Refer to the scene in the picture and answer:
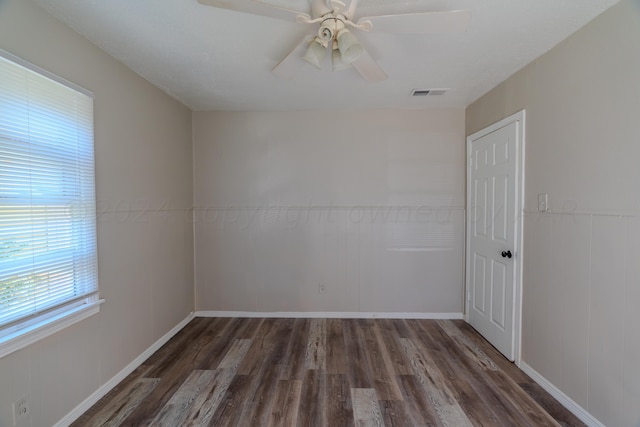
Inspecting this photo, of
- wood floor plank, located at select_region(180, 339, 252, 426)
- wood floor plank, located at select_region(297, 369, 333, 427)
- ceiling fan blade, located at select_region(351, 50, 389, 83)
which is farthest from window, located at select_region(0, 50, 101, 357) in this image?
ceiling fan blade, located at select_region(351, 50, 389, 83)

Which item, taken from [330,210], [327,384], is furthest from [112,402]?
[330,210]

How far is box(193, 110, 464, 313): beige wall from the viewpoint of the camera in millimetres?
3344

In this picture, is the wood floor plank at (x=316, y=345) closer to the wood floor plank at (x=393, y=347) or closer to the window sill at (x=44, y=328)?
the wood floor plank at (x=393, y=347)

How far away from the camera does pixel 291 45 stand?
1972mm

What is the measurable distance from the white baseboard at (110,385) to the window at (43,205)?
1.98 ft

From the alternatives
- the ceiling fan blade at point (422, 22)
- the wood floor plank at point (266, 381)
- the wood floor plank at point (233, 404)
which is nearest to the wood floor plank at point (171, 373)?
the wood floor plank at point (233, 404)

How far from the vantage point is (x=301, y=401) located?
195 centimetres

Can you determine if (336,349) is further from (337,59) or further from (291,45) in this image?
(291,45)

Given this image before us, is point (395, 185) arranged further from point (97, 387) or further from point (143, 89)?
point (97, 387)

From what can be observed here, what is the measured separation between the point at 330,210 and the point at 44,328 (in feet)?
8.53

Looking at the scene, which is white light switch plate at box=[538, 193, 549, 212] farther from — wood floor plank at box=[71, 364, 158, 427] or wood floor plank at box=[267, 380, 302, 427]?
wood floor plank at box=[71, 364, 158, 427]

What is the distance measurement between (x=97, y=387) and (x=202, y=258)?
163 centimetres

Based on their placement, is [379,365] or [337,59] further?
[379,365]

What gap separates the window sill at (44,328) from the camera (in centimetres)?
141
